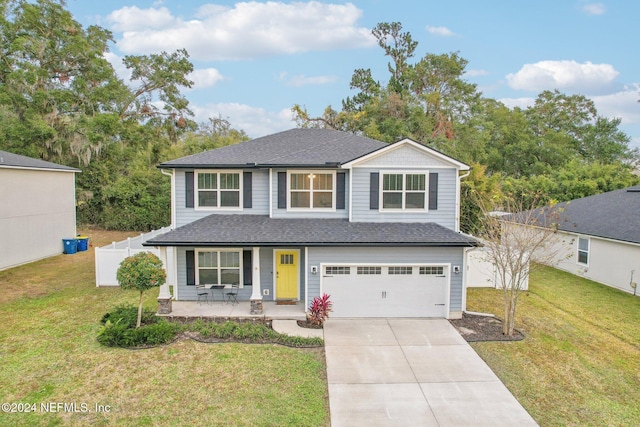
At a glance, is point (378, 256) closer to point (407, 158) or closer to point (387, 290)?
point (387, 290)

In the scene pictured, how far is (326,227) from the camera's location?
11.9 meters

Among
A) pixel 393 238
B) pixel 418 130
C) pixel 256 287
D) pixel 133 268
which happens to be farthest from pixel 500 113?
pixel 133 268

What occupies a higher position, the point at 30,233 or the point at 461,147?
the point at 461,147

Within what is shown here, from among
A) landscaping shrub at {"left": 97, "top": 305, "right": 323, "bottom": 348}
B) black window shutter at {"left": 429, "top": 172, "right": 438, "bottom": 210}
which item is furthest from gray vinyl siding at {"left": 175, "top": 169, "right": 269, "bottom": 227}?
black window shutter at {"left": 429, "top": 172, "right": 438, "bottom": 210}

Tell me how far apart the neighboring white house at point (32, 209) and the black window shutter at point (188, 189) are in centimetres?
909

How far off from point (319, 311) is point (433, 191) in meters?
5.52

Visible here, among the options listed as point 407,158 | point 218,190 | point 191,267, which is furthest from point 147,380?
point 407,158

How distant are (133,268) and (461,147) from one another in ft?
98.7

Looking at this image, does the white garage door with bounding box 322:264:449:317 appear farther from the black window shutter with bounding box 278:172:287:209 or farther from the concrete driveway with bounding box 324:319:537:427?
the black window shutter with bounding box 278:172:287:209

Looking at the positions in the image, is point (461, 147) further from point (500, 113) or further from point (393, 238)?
point (393, 238)

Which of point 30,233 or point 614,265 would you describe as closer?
point 614,265

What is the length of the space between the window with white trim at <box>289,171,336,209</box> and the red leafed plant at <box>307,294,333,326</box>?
11.7 feet

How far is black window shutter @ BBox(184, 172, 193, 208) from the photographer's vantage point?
42.5 ft

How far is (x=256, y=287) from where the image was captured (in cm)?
1106
